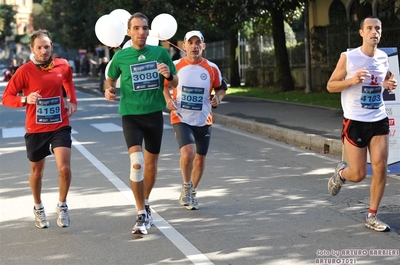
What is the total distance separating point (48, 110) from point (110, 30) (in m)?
1.02

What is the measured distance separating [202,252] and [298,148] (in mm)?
7895

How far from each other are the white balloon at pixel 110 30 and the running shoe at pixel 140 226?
1829 millimetres

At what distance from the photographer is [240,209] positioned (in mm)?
8680

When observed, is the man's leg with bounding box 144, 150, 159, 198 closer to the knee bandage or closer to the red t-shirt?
the knee bandage

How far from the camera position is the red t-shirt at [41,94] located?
7816mm

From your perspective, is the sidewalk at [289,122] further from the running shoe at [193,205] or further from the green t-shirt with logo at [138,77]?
the green t-shirt with logo at [138,77]

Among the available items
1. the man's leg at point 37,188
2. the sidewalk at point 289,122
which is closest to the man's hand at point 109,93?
the man's leg at point 37,188

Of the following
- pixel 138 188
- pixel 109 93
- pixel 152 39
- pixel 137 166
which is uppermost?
pixel 152 39

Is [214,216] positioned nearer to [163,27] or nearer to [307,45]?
[163,27]

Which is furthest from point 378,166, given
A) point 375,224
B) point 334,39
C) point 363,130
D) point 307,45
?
point 307,45

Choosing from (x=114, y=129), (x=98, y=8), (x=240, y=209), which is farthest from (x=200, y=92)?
(x=98, y=8)

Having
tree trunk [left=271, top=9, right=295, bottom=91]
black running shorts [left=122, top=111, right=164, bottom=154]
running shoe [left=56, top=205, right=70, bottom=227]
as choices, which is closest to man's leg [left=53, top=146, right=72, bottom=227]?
running shoe [left=56, top=205, right=70, bottom=227]

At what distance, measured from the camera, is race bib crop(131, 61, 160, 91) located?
7.58 m

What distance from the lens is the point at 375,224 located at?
7.34 m
